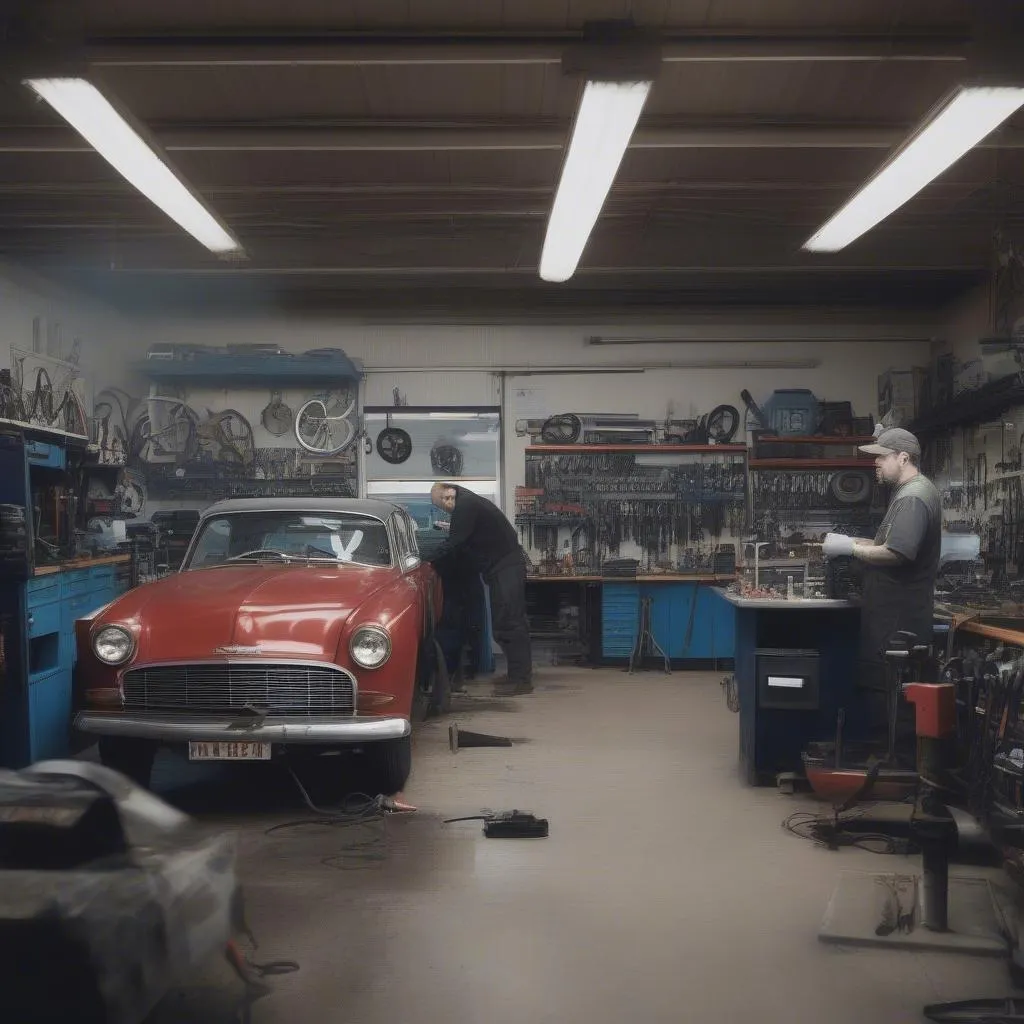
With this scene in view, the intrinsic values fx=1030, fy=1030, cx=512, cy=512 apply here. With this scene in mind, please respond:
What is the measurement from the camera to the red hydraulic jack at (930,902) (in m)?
3.29

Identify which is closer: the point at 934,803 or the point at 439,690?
the point at 934,803

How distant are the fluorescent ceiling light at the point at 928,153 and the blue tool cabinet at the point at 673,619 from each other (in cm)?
396

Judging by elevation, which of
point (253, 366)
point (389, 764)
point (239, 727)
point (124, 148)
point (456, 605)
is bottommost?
point (389, 764)

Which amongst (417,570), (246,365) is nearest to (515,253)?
(246,365)

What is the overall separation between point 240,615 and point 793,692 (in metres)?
2.66

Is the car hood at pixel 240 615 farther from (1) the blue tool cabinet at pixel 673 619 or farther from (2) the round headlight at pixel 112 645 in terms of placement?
(1) the blue tool cabinet at pixel 673 619

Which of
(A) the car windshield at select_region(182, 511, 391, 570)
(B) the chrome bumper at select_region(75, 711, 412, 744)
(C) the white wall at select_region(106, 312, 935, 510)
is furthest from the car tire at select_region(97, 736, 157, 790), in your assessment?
(C) the white wall at select_region(106, 312, 935, 510)

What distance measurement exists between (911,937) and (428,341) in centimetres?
790

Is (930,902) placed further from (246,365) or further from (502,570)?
(246,365)

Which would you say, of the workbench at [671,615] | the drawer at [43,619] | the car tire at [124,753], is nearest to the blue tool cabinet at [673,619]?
the workbench at [671,615]

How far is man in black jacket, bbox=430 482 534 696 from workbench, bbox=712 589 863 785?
2892 mm

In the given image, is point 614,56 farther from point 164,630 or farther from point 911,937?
point 911,937

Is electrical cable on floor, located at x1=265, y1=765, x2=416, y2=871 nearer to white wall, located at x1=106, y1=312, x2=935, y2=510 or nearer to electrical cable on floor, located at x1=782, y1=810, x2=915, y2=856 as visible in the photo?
electrical cable on floor, located at x1=782, y1=810, x2=915, y2=856

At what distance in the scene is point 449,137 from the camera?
570 centimetres
